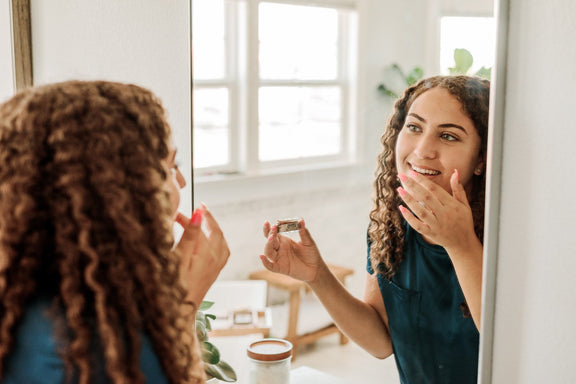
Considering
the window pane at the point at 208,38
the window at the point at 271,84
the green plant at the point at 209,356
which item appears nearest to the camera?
the window at the point at 271,84

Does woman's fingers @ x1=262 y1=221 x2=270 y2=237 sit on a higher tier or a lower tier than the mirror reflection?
lower

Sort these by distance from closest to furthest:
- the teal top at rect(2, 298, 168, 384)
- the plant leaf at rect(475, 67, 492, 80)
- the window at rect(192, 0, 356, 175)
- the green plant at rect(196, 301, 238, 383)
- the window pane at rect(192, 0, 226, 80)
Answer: the teal top at rect(2, 298, 168, 384), the plant leaf at rect(475, 67, 492, 80), the window at rect(192, 0, 356, 175), the green plant at rect(196, 301, 238, 383), the window pane at rect(192, 0, 226, 80)

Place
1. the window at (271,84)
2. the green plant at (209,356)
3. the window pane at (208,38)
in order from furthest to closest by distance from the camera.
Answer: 1. the window pane at (208,38)
2. the green plant at (209,356)
3. the window at (271,84)

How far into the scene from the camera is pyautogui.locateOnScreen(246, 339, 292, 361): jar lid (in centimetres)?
106

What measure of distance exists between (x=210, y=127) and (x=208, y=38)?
18cm

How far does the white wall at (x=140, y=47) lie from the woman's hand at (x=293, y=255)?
26cm

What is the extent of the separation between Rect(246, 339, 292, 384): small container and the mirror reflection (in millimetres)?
21

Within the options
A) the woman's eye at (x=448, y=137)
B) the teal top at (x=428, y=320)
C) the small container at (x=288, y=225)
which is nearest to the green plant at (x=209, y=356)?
the small container at (x=288, y=225)

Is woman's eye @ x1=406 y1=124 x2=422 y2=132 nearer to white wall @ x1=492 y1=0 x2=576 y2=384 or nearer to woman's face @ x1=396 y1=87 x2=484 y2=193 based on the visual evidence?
woman's face @ x1=396 y1=87 x2=484 y2=193

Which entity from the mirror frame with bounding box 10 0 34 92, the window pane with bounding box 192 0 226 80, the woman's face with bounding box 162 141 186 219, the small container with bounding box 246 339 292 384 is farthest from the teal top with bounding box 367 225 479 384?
the mirror frame with bounding box 10 0 34 92

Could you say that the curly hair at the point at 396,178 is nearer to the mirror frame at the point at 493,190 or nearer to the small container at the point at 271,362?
the mirror frame at the point at 493,190

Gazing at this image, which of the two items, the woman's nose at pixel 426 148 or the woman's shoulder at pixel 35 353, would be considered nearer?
the woman's shoulder at pixel 35 353

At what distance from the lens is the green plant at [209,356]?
44.4 inches

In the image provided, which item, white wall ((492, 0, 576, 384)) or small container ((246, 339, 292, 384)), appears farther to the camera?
small container ((246, 339, 292, 384))
